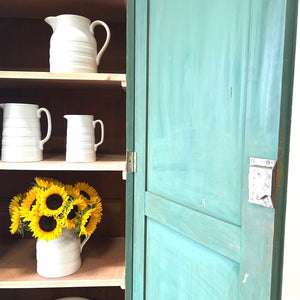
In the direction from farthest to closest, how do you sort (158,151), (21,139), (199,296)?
(21,139) → (158,151) → (199,296)

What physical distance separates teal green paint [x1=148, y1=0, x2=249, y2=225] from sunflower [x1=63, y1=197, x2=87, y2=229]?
0.25m

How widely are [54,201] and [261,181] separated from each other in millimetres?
627

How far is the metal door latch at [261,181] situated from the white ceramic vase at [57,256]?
0.64 m

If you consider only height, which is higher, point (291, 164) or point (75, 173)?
point (291, 164)

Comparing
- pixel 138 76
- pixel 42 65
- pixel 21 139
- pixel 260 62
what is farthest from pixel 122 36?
pixel 260 62

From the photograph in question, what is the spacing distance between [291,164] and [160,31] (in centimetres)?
47

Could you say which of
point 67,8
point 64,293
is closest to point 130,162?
point 67,8

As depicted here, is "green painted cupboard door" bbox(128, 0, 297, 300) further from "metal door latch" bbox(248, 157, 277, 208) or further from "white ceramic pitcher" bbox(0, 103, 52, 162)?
"white ceramic pitcher" bbox(0, 103, 52, 162)

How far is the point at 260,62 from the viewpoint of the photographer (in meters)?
0.48

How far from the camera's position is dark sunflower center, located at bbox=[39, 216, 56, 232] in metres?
0.84

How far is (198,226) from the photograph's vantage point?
620 mm

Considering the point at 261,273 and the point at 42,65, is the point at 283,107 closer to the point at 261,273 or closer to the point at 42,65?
the point at 261,273

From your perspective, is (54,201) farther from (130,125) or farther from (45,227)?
(130,125)

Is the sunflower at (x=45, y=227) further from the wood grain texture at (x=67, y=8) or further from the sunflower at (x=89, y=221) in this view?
the wood grain texture at (x=67, y=8)
